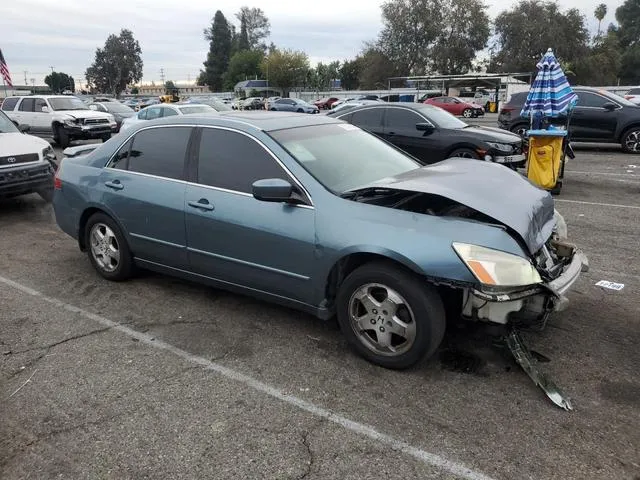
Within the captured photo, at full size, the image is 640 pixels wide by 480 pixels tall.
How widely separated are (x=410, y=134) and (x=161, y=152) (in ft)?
20.7

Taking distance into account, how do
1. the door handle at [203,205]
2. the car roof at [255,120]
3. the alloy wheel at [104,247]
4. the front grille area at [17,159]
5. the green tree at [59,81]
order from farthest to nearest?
the green tree at [59,81] < the front grille area at [17,159] < the alloy wheel at [104,247] < the car roof at [255,120] < the door handle at [203,205]

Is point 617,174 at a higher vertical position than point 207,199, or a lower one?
lower

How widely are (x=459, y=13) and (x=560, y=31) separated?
43.3 ft

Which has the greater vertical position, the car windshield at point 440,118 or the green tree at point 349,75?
the green tree at point 349,75

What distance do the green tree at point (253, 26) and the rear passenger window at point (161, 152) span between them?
121m

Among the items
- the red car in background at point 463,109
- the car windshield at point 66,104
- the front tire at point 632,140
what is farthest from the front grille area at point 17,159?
the red car in background at point 463,109

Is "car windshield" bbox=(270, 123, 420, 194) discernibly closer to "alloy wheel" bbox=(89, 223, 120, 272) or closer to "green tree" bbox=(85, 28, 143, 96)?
"alloy wheel" bbox=(89, 223, 120, 272)

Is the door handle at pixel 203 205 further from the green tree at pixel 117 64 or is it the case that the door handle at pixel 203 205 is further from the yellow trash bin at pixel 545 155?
the green tree at pixel 117 64

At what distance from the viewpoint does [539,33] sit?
63.4m

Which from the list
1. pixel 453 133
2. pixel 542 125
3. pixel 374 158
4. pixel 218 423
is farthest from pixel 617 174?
pixel 218 423

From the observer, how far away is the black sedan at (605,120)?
44.0ft

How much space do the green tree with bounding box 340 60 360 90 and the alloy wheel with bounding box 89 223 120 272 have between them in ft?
314

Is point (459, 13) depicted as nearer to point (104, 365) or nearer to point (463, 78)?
point (463, 78)

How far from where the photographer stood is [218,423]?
2949 millimetres
